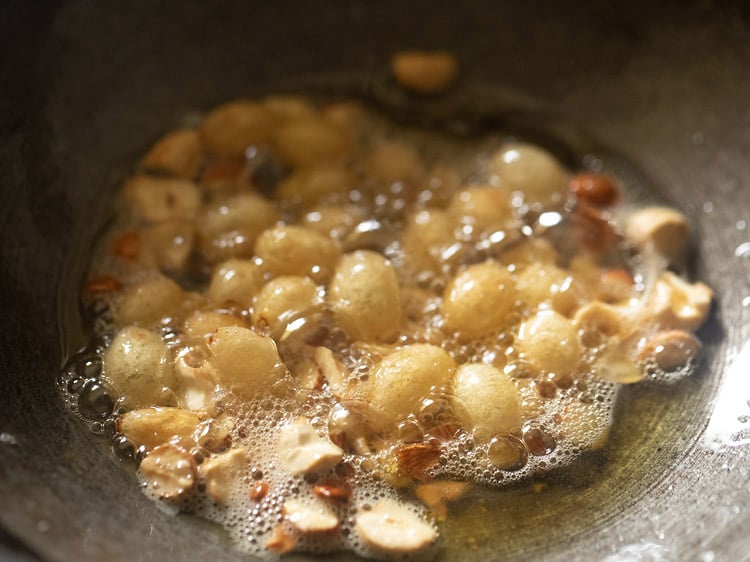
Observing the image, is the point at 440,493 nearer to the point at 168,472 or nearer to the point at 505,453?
the point at 505,453

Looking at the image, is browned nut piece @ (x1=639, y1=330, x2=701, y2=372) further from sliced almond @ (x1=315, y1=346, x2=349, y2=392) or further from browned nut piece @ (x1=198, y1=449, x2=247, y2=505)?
browned nut piece @ (x1=198, y1=449, x2=247, y2=505)

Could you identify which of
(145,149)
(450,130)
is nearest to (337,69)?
(450,130)

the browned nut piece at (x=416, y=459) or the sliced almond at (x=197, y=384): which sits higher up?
the sliced almond at (x=197, y=384)

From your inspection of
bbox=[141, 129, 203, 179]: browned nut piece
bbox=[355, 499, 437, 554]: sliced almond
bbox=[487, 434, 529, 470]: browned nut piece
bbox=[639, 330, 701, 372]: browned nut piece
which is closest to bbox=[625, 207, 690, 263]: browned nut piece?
bbox=[639, 330, 701, 372]: browned nut piece

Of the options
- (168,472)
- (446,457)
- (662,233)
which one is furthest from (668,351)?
(168,472)

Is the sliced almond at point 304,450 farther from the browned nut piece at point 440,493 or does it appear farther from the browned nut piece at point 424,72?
the browned nut piece at point 424,72

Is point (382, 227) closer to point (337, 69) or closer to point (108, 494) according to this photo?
point (337, 69)

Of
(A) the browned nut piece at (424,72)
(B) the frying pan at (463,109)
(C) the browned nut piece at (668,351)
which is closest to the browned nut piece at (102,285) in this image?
(B) the frying pan at (463,109)
